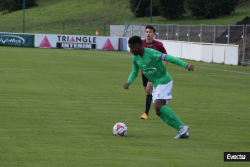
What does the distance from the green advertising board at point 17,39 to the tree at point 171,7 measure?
3042 cm

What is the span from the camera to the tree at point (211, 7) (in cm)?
6284

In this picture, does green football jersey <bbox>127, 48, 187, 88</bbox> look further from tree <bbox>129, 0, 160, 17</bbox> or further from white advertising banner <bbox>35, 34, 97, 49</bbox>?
tree <bbox>129, 0, 160, 17</bbox>

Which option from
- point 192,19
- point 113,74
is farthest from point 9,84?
point 192,19

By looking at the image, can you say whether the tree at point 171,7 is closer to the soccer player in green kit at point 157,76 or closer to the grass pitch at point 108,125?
the grass pitch at point 108,125

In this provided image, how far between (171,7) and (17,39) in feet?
105

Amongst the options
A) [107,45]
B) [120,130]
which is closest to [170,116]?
[120,130]

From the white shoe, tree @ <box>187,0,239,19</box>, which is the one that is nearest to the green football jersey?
the white shoe

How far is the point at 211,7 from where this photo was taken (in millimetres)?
62688

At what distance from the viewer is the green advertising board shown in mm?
42000

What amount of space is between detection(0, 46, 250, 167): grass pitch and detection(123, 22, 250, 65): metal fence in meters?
12.8

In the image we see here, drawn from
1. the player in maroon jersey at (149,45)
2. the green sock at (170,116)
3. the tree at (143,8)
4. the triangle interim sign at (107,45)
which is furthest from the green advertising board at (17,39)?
the green sock at (170,116)

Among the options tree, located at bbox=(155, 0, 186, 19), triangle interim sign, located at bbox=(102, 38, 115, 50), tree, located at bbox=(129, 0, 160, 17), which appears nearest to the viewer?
triangle interim sign, located at bbox=(102, 38, 115, 50)

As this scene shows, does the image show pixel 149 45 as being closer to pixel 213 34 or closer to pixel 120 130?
pixel 120 130

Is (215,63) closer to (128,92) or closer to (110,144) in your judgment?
(128,92)
